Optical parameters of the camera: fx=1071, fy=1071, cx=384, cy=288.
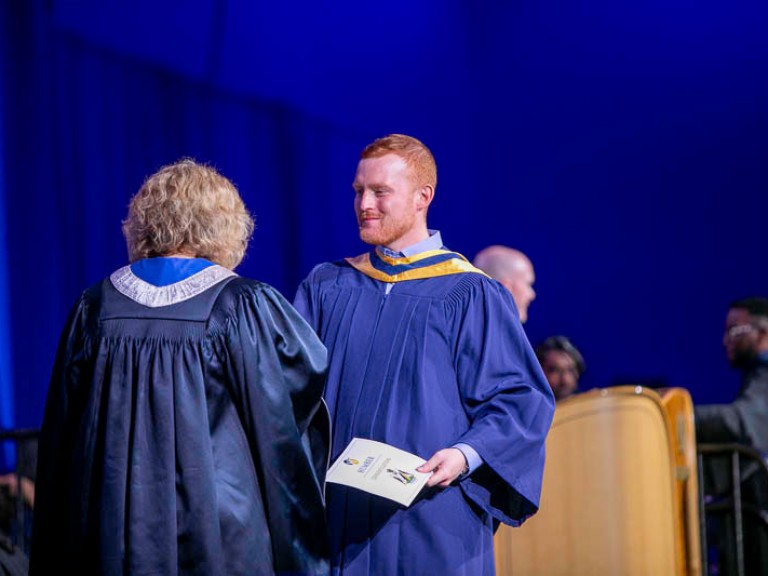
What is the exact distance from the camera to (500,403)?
2656 mm

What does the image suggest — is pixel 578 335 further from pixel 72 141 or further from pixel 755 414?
pixel 72 141

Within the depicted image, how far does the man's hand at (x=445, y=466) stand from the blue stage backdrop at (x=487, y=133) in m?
4.04

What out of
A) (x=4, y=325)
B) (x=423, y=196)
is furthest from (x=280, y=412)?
(x=4, y=325)

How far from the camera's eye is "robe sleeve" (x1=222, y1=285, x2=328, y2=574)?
91.1 inches

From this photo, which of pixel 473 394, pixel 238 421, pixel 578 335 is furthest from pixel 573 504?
pixel 578 335

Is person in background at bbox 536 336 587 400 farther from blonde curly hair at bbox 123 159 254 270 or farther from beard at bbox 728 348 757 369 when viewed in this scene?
blonde curly hair at bbox 123 159 254 270

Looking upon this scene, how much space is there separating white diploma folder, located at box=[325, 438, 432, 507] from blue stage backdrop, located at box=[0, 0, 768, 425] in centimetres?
396

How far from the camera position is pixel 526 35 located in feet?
23.8

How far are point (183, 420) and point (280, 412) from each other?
0.21 metres

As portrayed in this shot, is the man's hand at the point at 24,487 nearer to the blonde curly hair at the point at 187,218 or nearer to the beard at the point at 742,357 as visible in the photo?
the blonde curly hair at the point at 187,218

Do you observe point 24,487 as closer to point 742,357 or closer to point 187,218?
point 187,218

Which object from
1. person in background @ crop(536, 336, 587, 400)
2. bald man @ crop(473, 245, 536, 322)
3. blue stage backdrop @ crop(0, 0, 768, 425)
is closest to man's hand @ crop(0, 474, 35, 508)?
blue stage backdrop @ crop(0, 0, 768, 425)

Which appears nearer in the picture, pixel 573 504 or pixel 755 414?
pixel 573 504

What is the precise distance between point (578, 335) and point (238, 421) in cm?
512
